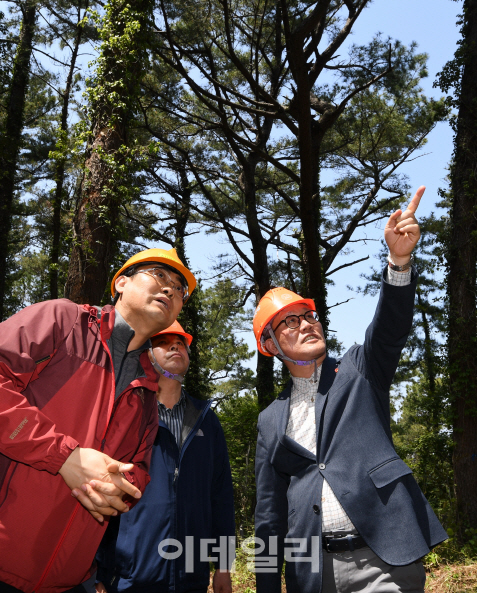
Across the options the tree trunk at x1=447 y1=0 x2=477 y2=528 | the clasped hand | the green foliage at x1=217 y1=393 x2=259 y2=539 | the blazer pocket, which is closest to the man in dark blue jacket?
the blazer pocket

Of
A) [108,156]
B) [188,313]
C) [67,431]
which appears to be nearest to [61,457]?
[67,431]

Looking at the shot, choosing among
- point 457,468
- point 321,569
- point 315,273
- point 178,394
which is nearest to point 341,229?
point 315,273

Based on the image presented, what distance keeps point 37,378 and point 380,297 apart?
5.12 feet

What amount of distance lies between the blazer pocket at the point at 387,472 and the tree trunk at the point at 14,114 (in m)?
14.7

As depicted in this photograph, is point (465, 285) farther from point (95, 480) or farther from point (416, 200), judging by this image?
point (95, 480)

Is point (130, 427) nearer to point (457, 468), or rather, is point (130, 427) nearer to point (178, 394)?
point (178, 394)

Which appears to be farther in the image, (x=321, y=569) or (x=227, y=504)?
(x=227, y=504)

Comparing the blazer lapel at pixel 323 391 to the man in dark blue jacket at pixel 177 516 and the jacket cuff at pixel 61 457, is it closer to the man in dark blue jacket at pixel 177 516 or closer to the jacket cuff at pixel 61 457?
the man in dark blue jacket at pixel 177 516

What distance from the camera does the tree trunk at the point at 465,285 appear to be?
8.73 metres

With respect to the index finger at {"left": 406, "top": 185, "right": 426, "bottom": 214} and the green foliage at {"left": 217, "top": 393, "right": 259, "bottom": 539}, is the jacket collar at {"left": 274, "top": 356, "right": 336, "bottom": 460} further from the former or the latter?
the green foliage at {"left": 217, "top": 393, "right": 259, "bottom": 539}

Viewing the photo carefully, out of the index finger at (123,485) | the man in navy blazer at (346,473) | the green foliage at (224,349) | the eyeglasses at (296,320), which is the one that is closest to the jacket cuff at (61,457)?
the index finger at (123,485)

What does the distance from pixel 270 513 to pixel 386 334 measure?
118cm

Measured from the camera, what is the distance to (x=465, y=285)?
9.38 metres

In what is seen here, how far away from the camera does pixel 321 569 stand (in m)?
2.44
